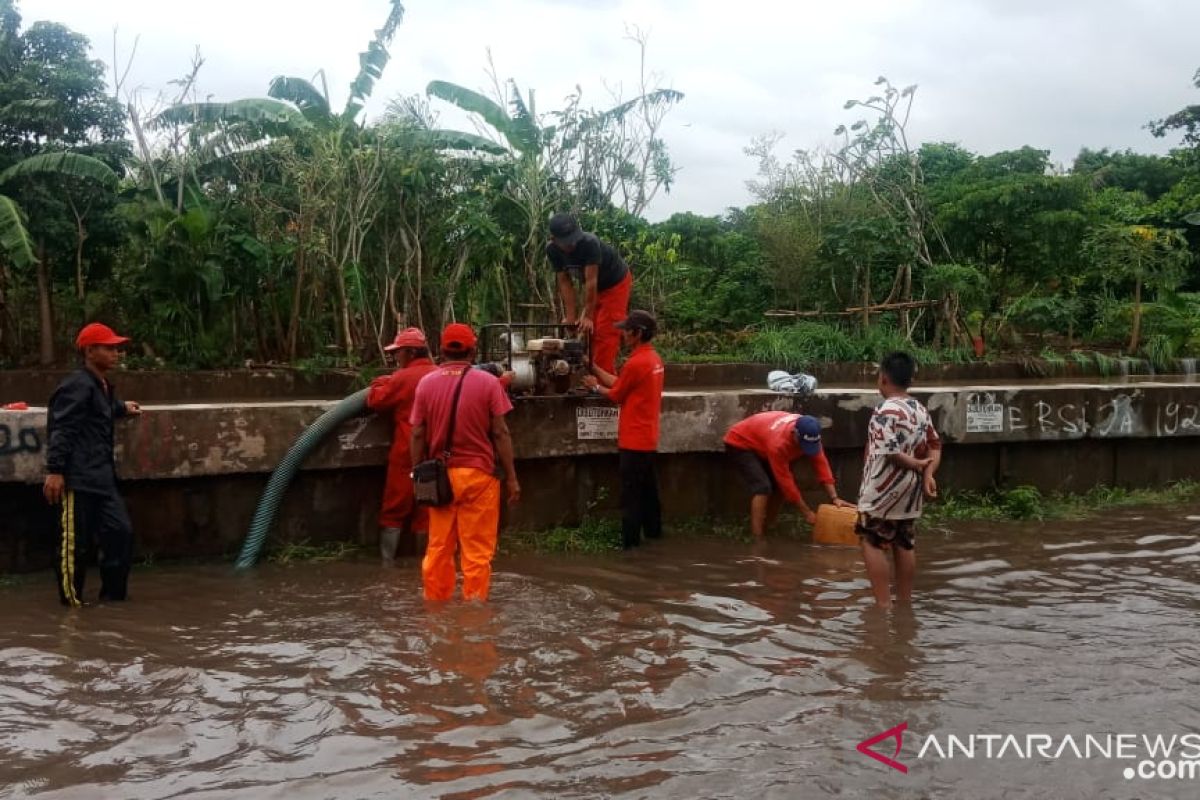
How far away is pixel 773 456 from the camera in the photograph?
25.0 feet

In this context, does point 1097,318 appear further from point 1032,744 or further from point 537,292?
point 1032,744

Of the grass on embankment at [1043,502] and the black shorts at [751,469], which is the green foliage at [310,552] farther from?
the grass on embankment at [1043,502]

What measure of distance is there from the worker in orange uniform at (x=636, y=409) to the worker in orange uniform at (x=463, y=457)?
153 cm

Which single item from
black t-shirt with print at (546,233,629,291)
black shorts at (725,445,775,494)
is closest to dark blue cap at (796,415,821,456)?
black shorts at (725,445,775,494)

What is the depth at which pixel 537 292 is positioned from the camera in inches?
567

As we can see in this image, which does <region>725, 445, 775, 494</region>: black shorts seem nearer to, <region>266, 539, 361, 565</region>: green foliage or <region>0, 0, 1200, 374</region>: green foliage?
<region>266, 539, 361, 565</region>: green foliage

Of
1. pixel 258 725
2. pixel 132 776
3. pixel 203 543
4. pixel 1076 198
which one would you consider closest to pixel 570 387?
pixel 203 543

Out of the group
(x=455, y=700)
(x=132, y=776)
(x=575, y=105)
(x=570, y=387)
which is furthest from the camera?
(x=575, y=105)

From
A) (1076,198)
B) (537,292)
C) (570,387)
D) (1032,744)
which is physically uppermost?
(1076,198)

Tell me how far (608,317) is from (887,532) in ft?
9.64

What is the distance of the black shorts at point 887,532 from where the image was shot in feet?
19.0

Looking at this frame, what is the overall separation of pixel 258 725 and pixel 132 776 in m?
0.56

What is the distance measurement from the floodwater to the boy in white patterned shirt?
29 cm

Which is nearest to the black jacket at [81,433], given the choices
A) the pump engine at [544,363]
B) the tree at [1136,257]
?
the pump engine at [544,363]
